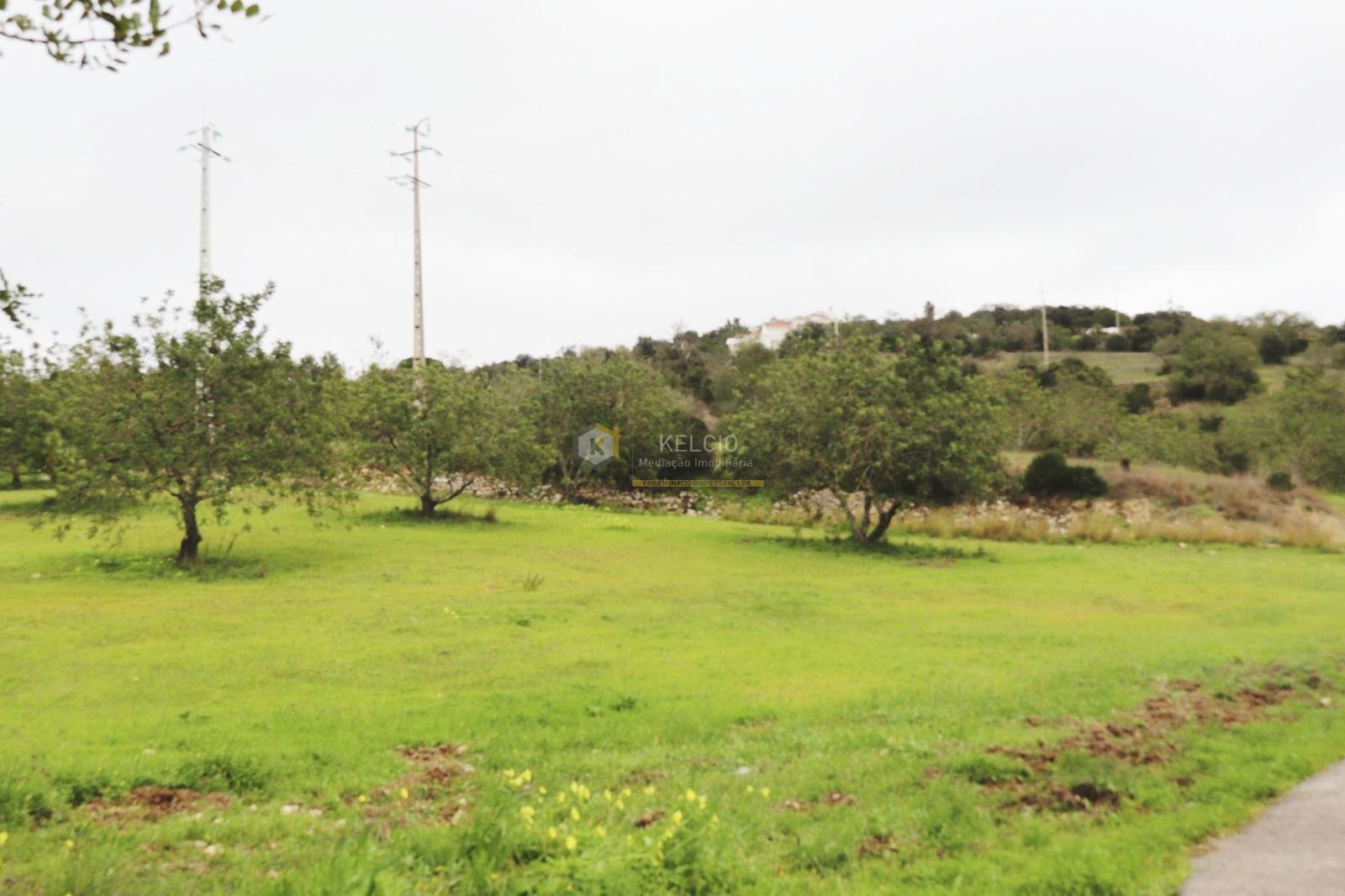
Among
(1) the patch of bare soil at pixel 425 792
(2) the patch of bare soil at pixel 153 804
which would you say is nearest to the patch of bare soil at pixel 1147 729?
(1) the patch of bare soil at pixel 425 792

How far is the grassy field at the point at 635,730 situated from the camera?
4.89 metres

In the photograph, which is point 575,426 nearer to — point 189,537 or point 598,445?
point 598,445

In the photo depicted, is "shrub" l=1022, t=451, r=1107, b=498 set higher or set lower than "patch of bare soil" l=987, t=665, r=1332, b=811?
higher

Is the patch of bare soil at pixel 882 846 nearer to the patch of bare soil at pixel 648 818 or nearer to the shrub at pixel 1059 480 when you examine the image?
the patch of bare soil at pixel 648 818

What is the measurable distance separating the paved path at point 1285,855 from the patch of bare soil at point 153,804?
6248mm

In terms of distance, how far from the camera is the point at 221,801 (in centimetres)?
632

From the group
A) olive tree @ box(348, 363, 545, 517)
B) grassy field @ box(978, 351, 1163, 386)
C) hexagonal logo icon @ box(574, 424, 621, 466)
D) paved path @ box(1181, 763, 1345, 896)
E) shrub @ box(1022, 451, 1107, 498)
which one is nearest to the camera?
paved path @ box(1181, 763, 1345, 896)

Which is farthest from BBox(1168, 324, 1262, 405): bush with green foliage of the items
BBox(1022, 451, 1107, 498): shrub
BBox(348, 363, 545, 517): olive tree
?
BBox(348, 363, 545, 517): olive tree

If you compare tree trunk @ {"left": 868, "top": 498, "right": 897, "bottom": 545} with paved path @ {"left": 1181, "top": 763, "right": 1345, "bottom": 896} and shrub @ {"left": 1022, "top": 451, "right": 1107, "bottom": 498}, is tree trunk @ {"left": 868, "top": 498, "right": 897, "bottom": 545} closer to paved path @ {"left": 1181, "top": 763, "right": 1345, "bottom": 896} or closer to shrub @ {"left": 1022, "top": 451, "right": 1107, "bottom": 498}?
shrub @ {"left": 1022, "top": 451, "right": 1107, "bottom": 498}

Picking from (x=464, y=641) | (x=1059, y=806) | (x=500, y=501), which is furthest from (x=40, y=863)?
(x=500, y=501)

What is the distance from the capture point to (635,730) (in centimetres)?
816

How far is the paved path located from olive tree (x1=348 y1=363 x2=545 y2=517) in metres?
24.7

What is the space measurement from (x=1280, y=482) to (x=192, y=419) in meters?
39.2

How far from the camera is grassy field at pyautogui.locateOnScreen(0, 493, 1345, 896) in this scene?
489 centimetres
